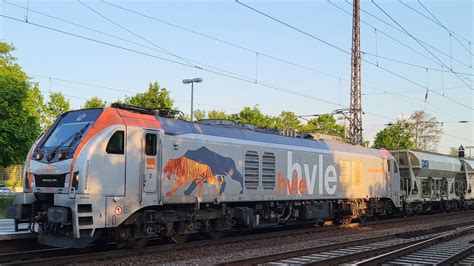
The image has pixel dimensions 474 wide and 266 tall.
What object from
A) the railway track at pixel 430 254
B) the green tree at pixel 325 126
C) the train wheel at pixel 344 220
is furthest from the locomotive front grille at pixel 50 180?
the green tree at pixel 325 126

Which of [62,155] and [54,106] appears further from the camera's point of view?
[54,106]

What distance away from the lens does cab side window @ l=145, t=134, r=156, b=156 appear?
13391 mm

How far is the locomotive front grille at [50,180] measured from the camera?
12.0 m

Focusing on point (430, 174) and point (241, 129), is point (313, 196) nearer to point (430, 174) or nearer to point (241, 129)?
point (241, 129)

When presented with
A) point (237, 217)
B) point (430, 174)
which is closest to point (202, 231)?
point (237, 217)

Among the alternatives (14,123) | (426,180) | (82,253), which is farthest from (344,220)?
(14,123)

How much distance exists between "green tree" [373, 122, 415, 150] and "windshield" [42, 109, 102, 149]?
52.6 m

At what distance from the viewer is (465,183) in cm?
3681

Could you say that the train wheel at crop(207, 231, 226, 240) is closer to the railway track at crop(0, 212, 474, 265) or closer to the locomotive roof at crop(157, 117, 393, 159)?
the railway track at crop(0, 212, 474, 265)

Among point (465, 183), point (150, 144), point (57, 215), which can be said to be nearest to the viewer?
point (57, 215)

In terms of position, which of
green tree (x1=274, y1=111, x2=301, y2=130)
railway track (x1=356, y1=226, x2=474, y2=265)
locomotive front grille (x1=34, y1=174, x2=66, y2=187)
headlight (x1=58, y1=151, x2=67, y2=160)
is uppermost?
green tree (x1=274, y1=111, x2=301, y2=130)

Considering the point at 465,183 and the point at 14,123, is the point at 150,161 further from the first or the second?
the point at 465,183

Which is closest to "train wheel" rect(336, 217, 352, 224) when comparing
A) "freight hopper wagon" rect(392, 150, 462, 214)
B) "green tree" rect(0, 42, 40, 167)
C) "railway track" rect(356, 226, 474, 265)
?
"freight hopper wagon" rect(392, 150, 462, 214)

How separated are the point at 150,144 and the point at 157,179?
0.94 metres
